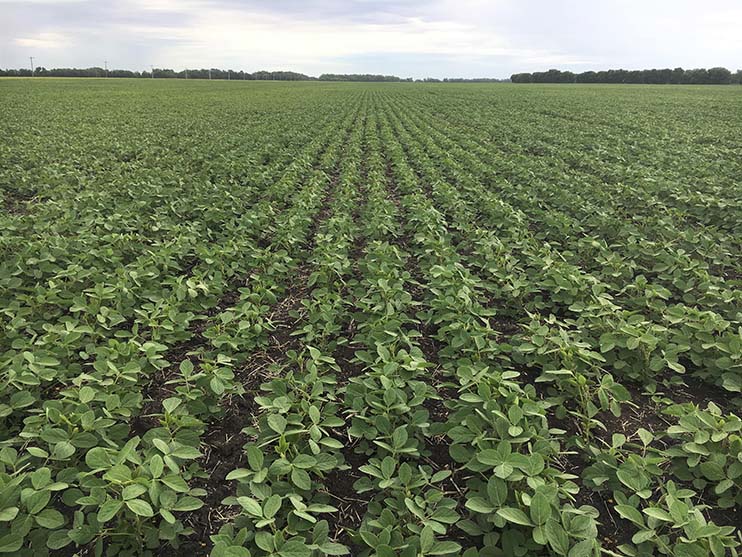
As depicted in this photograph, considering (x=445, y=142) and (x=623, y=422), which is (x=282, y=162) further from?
(x=623, y=422)

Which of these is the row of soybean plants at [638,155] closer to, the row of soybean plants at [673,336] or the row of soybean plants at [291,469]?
the row of soybean plants at [673,336]

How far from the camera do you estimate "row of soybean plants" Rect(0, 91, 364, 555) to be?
1.80 m

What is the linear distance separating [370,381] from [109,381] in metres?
1.48

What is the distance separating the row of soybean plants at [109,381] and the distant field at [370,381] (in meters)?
0.02

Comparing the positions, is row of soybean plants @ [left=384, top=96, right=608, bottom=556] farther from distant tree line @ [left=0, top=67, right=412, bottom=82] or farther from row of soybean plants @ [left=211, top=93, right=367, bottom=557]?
distant tree line @ [left=0, top=67, right=412, bottom=82]

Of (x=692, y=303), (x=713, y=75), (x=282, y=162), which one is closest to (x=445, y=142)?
(x=282, y=162)

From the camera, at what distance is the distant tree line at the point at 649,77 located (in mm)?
80312

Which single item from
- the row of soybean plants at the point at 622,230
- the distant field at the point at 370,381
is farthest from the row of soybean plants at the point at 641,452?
the row of soybean plants at the point at 622,230

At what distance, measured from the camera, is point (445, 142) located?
1454cm

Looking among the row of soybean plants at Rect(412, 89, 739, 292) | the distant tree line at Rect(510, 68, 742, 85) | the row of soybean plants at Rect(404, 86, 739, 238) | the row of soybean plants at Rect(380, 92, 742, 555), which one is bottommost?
the row of soybean plants at Rect(380, 92, 742, 555)

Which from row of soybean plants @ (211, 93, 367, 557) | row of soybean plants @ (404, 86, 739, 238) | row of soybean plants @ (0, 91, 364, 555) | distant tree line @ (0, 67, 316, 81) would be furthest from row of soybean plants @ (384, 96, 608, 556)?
distant tree line @ (0, 67, 316, 81)

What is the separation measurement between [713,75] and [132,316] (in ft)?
352

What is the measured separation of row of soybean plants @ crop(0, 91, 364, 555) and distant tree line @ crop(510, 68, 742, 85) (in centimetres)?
10453

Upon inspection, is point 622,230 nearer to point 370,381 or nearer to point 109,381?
point 370,381
